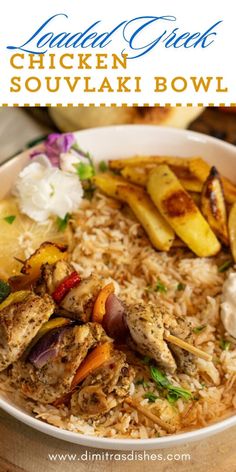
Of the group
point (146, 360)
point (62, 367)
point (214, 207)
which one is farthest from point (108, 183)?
point (62, 367)

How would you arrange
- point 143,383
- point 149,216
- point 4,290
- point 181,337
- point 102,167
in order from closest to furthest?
point 181,337
point 143,383
point 4,290
point 149,216
point 102,167

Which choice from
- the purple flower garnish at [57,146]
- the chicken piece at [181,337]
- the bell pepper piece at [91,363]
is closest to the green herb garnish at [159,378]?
the chicken piece at [181,337]

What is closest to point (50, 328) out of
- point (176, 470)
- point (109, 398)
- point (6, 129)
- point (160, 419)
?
point (109, 398)

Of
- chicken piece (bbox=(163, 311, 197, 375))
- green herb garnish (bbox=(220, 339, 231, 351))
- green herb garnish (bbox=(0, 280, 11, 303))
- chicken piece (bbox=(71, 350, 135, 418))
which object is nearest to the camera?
chicken piece (bbox=(71, 350, 135, 418))

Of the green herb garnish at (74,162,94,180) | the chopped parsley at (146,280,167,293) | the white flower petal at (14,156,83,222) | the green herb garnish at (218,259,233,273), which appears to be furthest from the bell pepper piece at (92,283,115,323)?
the green herb garnish at (74,162,94,180)

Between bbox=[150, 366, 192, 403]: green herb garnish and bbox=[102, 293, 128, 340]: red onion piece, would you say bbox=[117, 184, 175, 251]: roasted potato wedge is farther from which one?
bbox=[150, 366, 192, 403]: green herb garnish

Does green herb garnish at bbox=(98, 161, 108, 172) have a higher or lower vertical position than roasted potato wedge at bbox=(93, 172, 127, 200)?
higher

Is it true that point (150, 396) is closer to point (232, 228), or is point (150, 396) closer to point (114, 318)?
point (114, 318)
